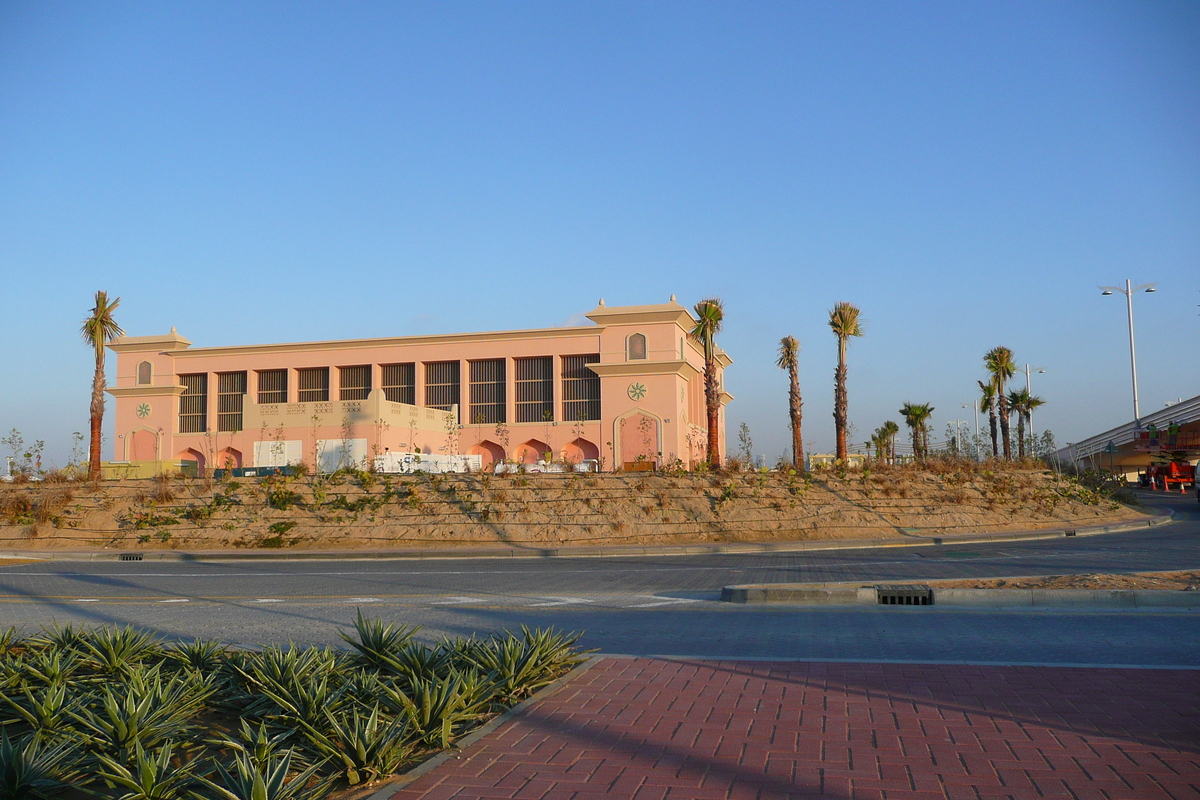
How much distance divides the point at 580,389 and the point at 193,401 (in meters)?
26.2

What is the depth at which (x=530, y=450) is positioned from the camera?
54656 mm

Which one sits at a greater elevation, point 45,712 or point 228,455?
point 228,455

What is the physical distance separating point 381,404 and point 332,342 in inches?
Answer: 541

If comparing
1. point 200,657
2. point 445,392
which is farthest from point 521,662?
point 445,392

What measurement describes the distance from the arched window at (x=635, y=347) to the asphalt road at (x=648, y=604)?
1329 inches

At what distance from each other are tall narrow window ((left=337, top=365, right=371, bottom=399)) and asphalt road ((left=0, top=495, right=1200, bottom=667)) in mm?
38039

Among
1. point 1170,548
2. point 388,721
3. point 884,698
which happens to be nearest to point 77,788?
point 388,721

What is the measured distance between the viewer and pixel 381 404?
4525 centimetres

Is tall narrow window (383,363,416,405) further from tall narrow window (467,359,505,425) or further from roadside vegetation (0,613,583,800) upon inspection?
roadside vegetation (0,613,583,800)

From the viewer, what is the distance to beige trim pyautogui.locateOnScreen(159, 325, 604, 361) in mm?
54625

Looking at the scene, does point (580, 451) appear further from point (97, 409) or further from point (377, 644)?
point (377, 644)

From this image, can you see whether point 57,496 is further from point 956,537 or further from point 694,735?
point 694,735

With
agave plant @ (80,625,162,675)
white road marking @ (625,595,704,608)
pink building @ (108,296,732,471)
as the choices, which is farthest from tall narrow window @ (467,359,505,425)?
agave plant @ (80,625,162,675)

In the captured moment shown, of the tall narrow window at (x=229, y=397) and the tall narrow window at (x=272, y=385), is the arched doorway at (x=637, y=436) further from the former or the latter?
the tall narrow window at (x=229, y=397)
